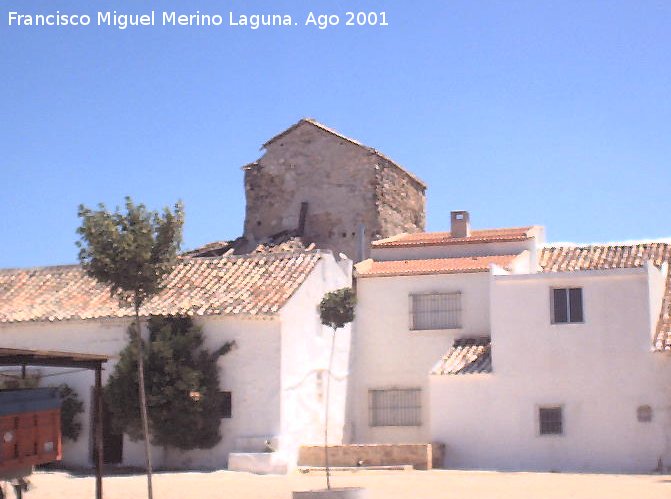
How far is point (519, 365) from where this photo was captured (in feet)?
93.1

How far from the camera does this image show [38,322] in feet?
97.5

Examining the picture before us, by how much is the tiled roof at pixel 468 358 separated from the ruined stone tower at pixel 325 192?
9.66 metres

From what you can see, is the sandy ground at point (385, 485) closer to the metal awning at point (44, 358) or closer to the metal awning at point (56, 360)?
the metal awning at point (56, 360)

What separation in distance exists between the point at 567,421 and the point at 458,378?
119 inches

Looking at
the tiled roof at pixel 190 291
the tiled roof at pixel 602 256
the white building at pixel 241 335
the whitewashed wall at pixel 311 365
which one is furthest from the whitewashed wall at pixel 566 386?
the tiled roof at pixel 190 291

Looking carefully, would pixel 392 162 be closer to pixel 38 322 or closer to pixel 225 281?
pixel 225 281

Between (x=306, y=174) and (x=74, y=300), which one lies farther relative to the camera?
(x=306, y=174)

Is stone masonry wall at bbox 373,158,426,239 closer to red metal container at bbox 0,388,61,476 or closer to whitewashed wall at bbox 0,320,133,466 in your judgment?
whitewashed wall at bbox 0,320,133,466

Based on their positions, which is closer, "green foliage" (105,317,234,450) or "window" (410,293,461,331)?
"green foliage" (105,317,234,450)

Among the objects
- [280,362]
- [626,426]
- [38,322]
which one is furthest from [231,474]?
[626,426]

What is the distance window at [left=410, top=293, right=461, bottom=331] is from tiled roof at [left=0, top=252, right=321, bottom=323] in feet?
11.1

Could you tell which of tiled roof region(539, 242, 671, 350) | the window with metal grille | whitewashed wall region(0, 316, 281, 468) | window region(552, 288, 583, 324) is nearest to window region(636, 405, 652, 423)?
window region(552, 288, 583, 324)

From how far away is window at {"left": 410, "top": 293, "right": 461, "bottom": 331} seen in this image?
102 feet

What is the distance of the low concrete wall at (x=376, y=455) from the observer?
1083 inches
